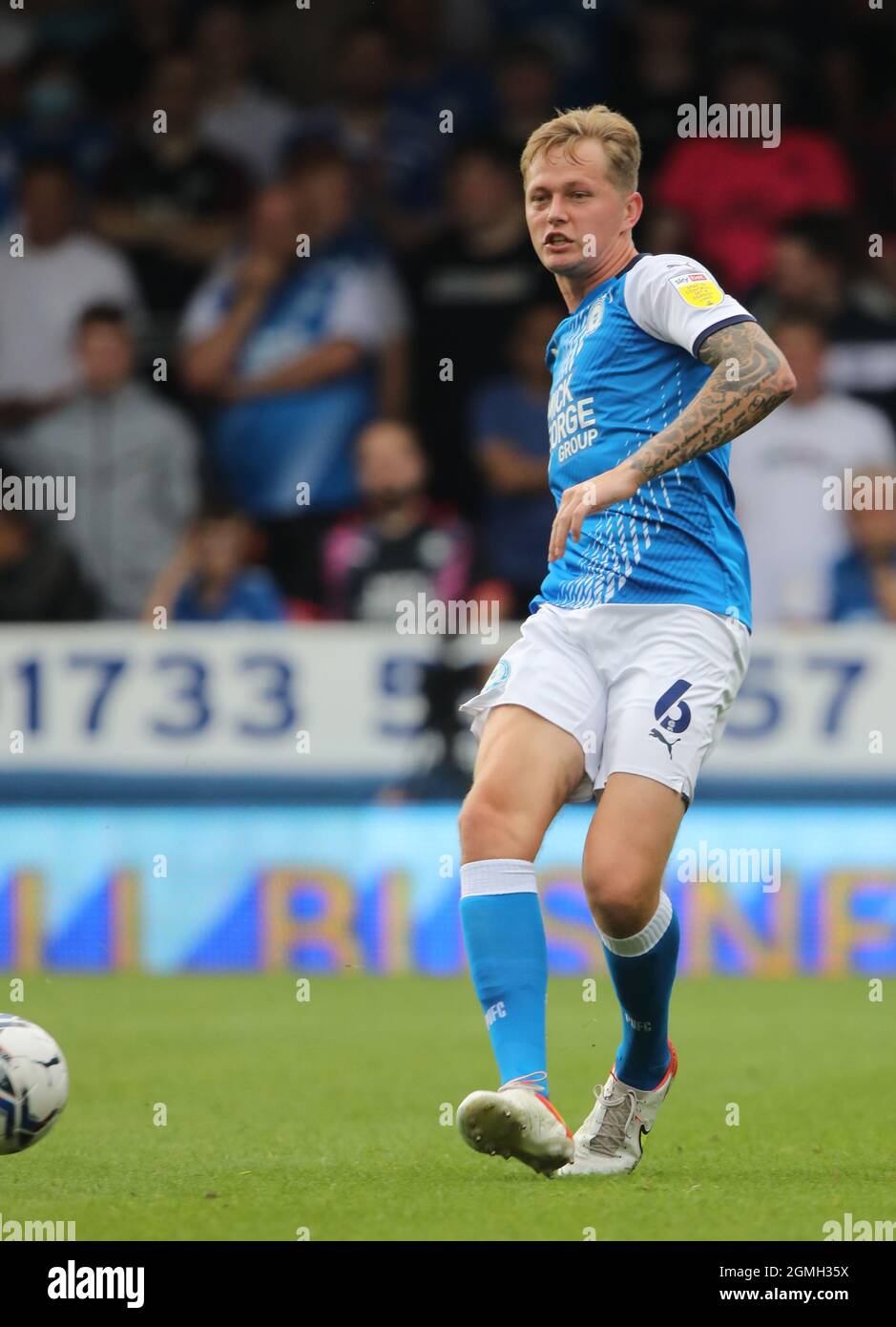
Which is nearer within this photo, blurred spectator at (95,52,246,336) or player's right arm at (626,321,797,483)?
player's right arm at (626,321,797,483)

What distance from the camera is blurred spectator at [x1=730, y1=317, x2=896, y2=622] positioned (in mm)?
11203

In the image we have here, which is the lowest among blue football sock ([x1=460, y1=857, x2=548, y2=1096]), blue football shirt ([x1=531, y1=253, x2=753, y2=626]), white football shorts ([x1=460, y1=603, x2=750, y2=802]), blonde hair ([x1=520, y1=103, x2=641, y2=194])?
blue football sock ([x1=460, y1=857, x2=548, y2=1096])

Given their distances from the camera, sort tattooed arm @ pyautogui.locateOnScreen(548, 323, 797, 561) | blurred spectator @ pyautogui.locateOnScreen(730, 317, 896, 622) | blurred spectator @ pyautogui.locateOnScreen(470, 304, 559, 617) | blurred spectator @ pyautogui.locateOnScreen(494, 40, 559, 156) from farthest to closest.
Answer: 1. blurred spectator @ pyautogui.locateOnScreen(494, 40, 559, 156)
2. blurred spectator @ pyautogui.locateOnScreen(470, 304, 559, 617)
3. blurred spectator @ pyautogui.locateOnScreen(730, 317, 896, 622)
4. tattooed arm @ pyautogui.locateOnScreen(548, 323, 797, 561)

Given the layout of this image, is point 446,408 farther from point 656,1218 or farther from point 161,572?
point 656,1218

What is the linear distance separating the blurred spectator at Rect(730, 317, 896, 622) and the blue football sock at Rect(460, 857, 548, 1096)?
669cm

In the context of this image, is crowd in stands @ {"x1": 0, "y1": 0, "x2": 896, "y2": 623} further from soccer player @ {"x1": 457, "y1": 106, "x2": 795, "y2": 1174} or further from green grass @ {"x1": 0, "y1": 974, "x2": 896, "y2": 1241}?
soccer player @ {"x1": 457, "y1": 106, "x2": 795, "y2": 1174}

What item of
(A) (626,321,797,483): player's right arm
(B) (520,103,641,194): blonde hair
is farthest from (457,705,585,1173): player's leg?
(B) (520,103,641,194): blonde hair

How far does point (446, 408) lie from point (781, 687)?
3334 millimetres

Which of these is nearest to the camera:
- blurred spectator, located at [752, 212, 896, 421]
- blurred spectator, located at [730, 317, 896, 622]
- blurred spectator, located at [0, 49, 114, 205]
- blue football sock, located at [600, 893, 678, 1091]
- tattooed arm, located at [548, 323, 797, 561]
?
tattooed arm, located at [548, 323, 797, 561]

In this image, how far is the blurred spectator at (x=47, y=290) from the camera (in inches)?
496

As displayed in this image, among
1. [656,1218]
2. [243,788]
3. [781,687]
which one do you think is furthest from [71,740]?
[656,1218]

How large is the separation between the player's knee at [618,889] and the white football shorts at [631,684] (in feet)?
0.66

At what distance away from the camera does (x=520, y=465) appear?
11859 mm

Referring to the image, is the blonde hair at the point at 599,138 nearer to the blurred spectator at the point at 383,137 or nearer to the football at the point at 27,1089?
the football at the point at 27,1089
